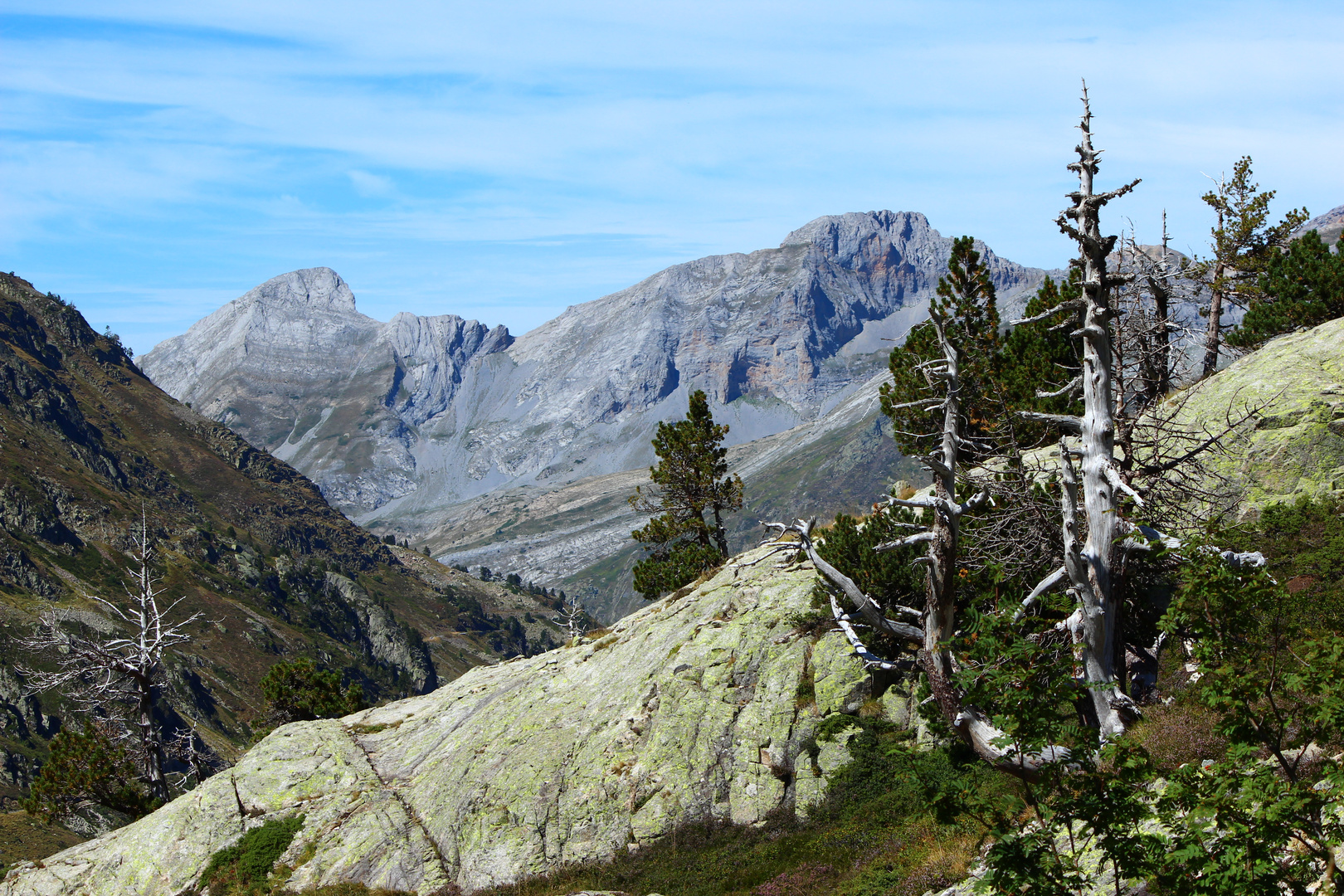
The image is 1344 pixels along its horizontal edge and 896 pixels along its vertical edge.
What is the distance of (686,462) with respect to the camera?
51.2 meters

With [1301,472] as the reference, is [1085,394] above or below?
above

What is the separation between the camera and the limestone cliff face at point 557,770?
26281 millimetres

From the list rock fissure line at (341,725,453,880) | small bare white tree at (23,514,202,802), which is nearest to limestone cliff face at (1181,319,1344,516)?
rock fissure line at (341,725,453,880)

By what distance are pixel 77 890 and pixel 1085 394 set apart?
37.9m

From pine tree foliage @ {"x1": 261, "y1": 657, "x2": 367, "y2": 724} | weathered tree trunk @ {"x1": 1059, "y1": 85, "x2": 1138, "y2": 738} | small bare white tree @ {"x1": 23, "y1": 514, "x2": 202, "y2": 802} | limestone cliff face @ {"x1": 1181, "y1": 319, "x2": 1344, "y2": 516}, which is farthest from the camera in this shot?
pine tree foliage @ {"x1": 261, "y1": 657, "x2": 367, "y2": 724}

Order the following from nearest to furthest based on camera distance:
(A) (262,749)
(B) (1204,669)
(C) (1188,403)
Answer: (B) (1204,669)
(C) (1188,403)
(A) (262,749)

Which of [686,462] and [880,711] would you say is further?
[686,462]

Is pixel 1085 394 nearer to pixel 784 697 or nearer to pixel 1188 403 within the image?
pixel 784 697

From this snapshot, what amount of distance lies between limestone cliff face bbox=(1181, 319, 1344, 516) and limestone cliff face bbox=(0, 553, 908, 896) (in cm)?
1341

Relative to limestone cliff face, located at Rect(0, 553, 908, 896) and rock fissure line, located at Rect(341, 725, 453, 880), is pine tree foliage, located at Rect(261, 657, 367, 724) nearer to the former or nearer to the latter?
limestone cliff face, located at Rect(0, 553, 908, 896)

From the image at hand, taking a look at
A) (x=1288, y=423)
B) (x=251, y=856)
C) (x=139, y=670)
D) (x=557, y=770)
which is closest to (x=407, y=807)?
(x=251, y=856)

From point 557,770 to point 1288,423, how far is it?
26158 mm

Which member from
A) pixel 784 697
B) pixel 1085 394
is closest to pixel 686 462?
pixel 784 697

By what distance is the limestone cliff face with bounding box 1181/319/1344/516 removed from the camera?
87.8 ft
